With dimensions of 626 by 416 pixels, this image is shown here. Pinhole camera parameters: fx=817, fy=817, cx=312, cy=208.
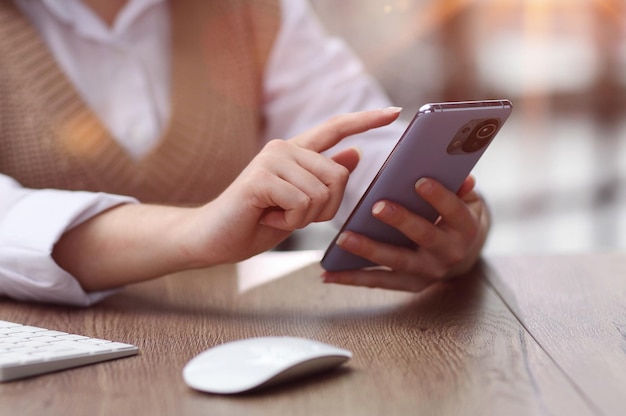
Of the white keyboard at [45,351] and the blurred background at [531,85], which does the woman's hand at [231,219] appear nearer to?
the white keyboard at [45,351]

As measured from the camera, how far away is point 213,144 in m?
1.21

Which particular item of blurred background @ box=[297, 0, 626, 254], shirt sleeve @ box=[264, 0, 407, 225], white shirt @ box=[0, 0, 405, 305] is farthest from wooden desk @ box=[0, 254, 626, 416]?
blurred background @ box=[297, 0, 626, 254]

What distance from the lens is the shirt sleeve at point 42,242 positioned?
29.6 inches

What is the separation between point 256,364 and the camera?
0.47 metres

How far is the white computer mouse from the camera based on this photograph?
0.46 m

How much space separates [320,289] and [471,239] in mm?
162

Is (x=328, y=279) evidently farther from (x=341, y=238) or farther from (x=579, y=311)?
(x=579, y=311)

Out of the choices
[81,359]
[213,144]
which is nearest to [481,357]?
[81,359]

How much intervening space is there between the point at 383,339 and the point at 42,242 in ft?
1.11

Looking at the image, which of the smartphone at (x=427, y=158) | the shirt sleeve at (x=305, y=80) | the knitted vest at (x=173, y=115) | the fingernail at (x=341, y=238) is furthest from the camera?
the shirt sleeve at (x=305, y=80)

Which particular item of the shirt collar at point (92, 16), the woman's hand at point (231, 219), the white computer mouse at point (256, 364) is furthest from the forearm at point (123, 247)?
the shirt collar at point (92, 16)

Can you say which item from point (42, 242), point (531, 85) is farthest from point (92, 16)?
point (531, 85)

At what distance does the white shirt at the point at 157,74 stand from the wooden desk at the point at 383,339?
0.25 metres

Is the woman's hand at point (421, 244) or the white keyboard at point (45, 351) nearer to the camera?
the white keyboard at point (45, 351)
